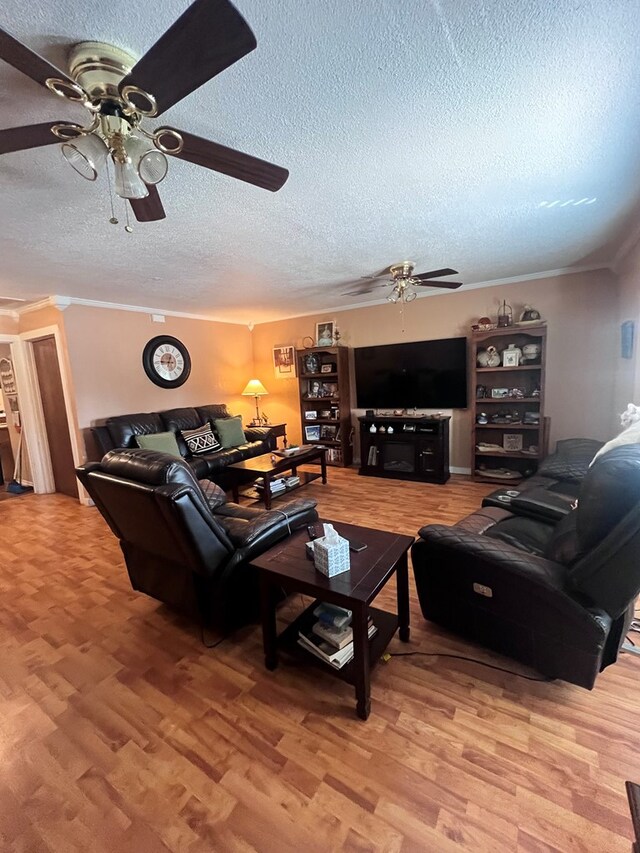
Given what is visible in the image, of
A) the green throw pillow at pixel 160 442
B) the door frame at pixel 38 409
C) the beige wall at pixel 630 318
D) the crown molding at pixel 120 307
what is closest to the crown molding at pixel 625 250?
the beige wall at pixel 630 318

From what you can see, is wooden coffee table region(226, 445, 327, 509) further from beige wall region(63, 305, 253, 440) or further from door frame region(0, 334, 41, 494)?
door frame region(0, 334, 41, 494)

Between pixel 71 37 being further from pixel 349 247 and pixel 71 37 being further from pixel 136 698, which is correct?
pixel 136 698

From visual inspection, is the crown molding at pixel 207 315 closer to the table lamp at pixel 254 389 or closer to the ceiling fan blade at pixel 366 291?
the ceiling fan blade at pixel 366 291

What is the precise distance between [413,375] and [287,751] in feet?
13.4

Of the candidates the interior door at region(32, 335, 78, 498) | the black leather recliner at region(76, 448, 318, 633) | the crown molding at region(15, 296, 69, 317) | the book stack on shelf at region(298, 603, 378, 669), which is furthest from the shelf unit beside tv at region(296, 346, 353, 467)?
the book stack on shelf at region(298, 603, 378, 669)

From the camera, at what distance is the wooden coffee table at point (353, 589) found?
4.46ft

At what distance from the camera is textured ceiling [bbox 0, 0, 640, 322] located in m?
1.04

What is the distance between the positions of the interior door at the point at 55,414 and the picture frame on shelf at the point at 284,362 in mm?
3002

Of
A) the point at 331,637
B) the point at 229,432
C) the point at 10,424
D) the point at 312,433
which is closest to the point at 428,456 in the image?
the point at 312,433

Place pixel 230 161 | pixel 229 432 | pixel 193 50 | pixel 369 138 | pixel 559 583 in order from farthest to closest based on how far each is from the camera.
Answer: pixel 229 432, pixel 369 138, pixel 559 583, pixel 230 161, pixel 193 50

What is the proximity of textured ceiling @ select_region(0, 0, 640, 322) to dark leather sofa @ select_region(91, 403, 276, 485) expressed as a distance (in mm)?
1682

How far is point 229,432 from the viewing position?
4.89m

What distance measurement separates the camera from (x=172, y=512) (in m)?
1.49

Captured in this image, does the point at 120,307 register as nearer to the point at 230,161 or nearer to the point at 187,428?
the point at 187,428
